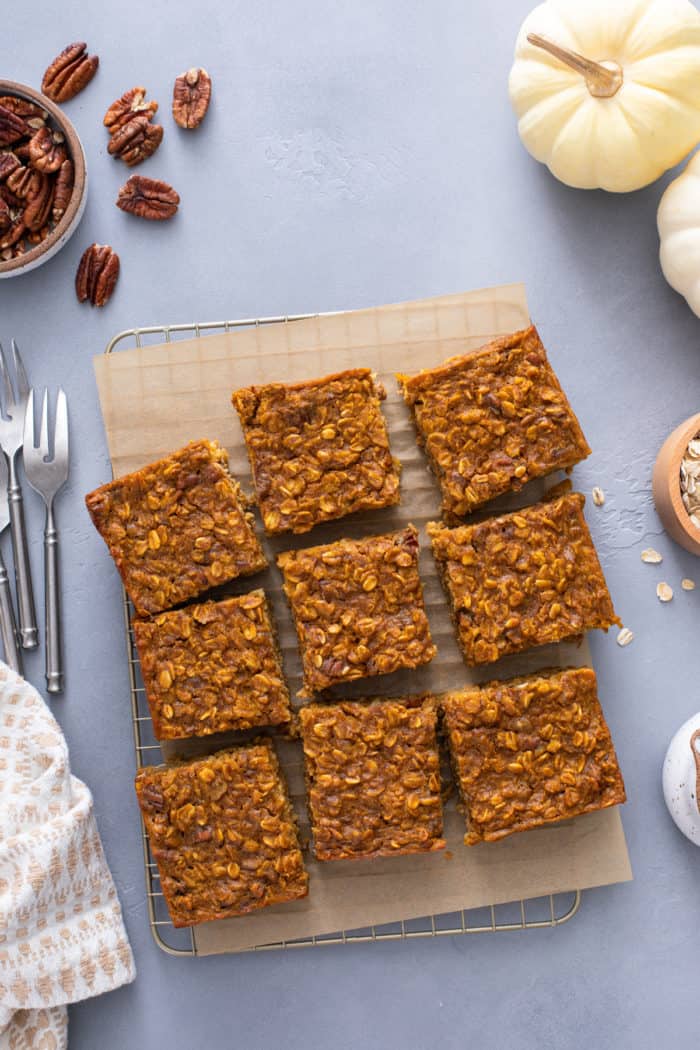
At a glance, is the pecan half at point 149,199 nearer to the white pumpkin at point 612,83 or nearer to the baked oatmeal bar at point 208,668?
the white pumpkin at point 612,83

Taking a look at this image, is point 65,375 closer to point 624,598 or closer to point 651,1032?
point 624,598

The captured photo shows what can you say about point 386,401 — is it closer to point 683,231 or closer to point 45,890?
point 683,231

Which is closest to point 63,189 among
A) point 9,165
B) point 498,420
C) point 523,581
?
point 9,165

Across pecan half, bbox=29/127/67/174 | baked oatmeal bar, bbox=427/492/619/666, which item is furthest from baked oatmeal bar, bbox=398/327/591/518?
pecan half, bbox=29/127/67/174

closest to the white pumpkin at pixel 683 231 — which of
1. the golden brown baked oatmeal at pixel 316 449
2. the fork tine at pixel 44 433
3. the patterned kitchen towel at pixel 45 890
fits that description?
the golden brown baked oatmeal at pixel 316 449

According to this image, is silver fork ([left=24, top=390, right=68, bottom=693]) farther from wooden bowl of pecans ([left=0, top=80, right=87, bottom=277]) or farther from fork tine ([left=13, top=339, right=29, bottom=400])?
wooden bowl of pecans ([left=0, top=80, right=87, bottom=277])

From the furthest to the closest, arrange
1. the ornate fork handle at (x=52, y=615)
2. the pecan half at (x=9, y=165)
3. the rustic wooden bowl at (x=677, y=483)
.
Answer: the ornate fork handle at (x=52, y=615) < the pecan half at (x=9, y=165) < the rustic wooden bowl at (x=677, y=483)

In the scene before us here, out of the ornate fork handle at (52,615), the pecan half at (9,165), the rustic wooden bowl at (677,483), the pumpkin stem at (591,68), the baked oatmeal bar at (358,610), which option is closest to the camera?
the pumpkin stem at (591,68)

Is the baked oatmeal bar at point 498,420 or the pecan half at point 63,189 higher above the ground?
the pecan half at point 63,189
